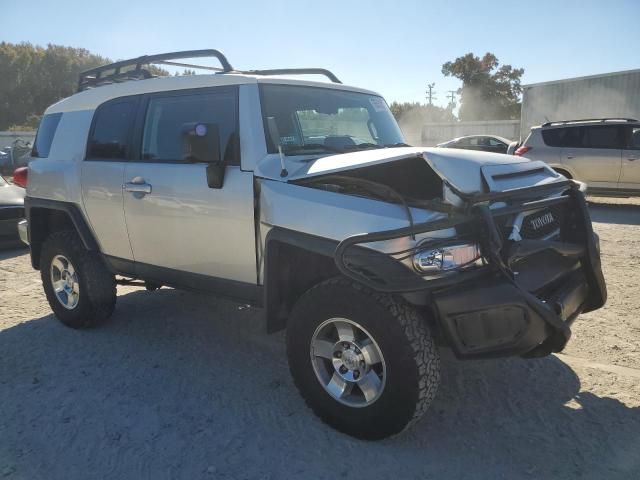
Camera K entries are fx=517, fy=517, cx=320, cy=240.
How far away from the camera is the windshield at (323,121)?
3406 millimetres

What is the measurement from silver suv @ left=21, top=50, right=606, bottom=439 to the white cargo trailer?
21.2 metres

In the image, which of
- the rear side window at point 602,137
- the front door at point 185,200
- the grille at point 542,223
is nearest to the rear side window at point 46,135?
the front door at point 185,200

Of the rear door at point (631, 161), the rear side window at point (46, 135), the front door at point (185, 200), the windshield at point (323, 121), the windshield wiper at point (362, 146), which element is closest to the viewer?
the front door at point (185, 200)

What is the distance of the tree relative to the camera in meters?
50.8

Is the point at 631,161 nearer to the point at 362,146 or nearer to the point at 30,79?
the point at 362,146

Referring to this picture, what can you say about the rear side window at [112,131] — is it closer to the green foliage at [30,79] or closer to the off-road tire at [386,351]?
the off-road tire at [386,351]

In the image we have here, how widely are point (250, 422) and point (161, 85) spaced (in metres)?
2.46

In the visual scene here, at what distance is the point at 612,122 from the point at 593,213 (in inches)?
82.1

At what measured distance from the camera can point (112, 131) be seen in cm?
416

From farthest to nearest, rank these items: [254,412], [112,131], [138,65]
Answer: [138,65] → [112,131] → [254,412]

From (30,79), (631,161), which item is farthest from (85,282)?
(30,79)

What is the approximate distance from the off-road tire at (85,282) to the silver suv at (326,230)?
13 millimetres

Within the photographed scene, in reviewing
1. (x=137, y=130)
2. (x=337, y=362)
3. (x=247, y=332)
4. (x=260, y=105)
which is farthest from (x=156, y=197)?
(x=337, y=362)

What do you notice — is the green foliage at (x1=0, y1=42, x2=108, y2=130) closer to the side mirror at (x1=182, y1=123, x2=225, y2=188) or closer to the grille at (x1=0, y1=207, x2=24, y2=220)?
the grille at (x1=0, y1=207, x2=24, y2=220)
